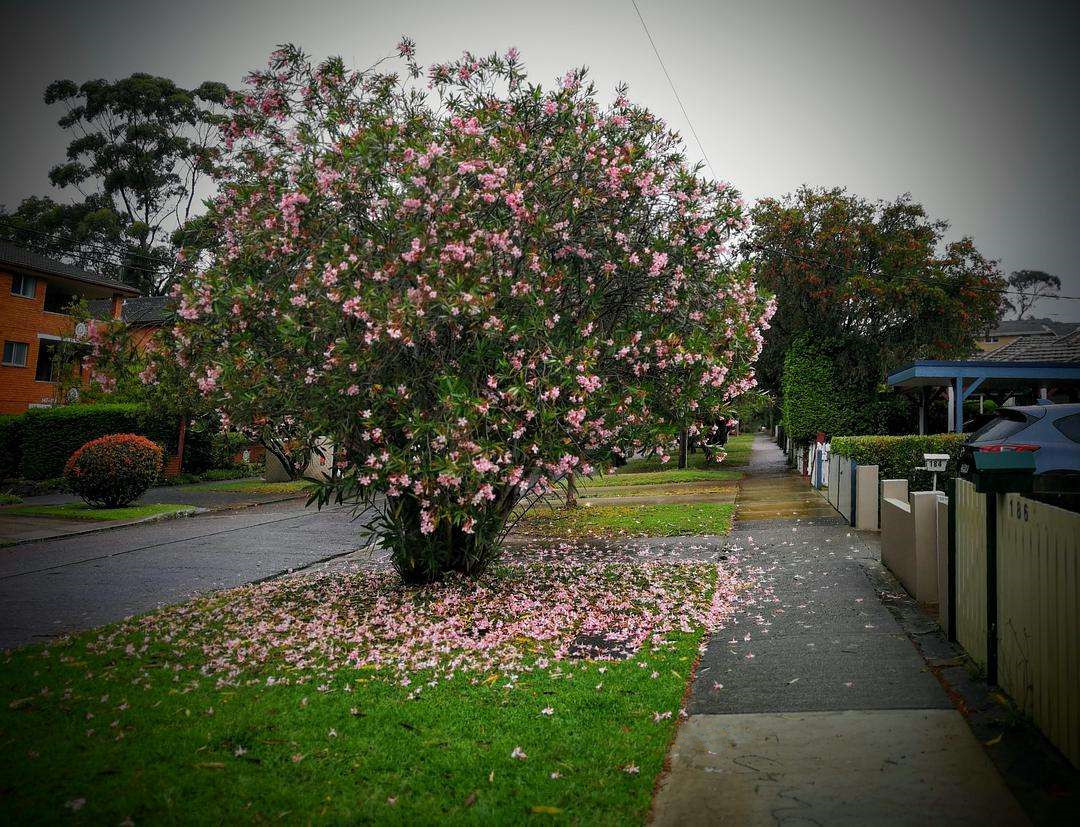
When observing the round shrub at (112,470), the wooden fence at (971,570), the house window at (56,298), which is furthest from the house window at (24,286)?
the wooden fence at (971,570)

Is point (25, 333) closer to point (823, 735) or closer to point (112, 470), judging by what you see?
point (112, 470)

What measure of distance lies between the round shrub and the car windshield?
1773cm

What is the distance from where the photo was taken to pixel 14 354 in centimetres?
3288

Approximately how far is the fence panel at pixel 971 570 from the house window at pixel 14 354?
3727 cm

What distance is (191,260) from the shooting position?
8.17m

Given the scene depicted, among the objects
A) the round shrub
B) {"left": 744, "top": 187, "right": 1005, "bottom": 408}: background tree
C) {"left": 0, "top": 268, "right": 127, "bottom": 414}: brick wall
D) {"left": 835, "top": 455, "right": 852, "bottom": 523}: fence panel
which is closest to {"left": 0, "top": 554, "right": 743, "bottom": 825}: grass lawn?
{"left": 835, "top": 455, "right": 852, "bottom": 523}: fence panel

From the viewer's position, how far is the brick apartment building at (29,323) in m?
32.2

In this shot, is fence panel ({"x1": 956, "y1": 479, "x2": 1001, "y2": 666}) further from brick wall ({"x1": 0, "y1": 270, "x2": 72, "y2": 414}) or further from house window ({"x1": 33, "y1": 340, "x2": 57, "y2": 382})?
house window ({"x1": 33, "y1": 340, "x2": 57, "y2": 382})

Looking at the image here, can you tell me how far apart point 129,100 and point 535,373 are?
50710 millimetres

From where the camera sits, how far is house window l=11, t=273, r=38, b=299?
32688 mm

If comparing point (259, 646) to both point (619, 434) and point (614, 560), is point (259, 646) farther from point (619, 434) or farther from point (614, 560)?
point (614, 560)

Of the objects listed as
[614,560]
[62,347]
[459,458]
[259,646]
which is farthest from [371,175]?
[62,347]

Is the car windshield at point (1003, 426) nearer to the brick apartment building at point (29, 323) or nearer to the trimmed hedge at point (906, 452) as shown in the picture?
the trimmed hedge at point (906, 452)

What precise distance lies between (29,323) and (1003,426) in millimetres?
36981
